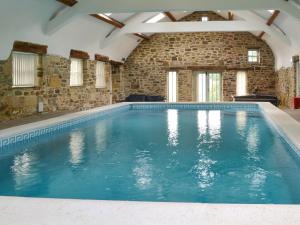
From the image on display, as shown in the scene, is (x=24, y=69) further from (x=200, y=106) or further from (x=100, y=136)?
(x=200, y=106)

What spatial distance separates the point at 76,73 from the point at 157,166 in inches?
349

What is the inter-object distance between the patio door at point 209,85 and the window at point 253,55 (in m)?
1.52

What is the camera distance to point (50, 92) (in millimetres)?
11445

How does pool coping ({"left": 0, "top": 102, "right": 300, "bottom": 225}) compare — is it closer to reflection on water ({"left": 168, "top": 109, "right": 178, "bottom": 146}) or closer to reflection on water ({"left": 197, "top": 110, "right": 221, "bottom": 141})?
reflection on water ({"left": 168, "top": 109, "right": 178, "bottom": 146})

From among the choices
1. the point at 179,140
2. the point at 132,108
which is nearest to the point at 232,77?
the point at 132,108

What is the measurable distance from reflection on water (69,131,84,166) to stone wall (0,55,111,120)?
6.22ft

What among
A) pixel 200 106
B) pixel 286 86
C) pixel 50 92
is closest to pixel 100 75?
pixel 200 106

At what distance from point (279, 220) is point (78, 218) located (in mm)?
1297

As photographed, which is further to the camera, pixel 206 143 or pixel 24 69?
pixel 24 69

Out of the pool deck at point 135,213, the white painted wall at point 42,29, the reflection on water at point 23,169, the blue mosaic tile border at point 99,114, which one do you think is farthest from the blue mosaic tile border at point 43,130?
the pool deck at point 135,213

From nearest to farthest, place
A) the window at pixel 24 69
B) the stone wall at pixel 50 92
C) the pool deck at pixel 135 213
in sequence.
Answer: the pool deck at pixel 135 213
the stone wall at pixel 50 92
the window at pixel 24 69

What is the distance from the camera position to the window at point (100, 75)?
51.8 ft

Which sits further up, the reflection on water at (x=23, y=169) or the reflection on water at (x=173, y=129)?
the reflection on water at (x=173, y=129)

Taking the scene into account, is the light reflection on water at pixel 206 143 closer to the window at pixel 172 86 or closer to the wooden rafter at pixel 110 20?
the wooden rafter at pixel 110 20
